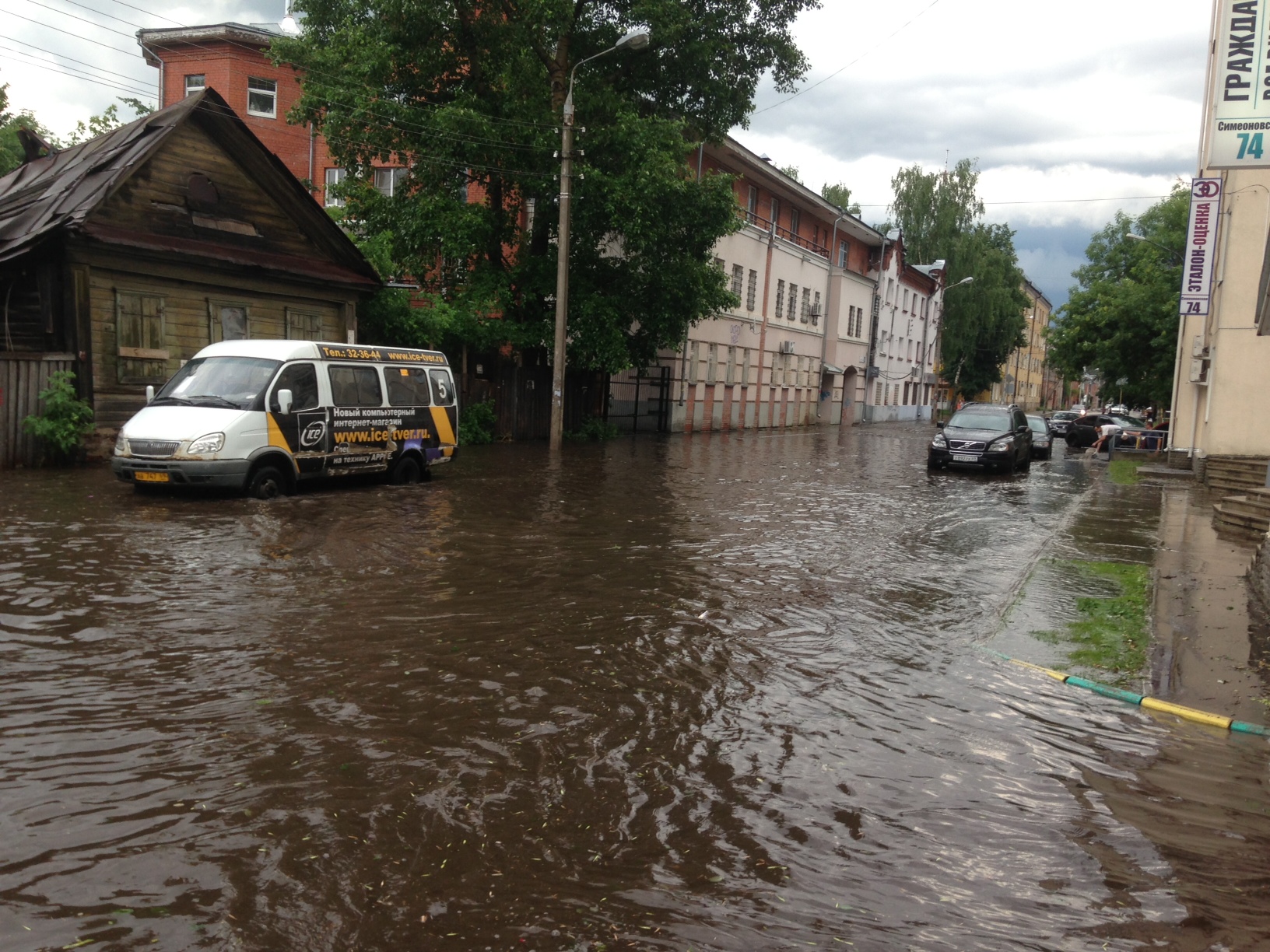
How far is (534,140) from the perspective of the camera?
79.0 feet

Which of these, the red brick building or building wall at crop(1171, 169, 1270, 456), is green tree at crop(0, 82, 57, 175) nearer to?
the red brick building

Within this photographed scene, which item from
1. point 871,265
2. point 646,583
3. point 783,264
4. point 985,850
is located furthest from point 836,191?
point 985,850

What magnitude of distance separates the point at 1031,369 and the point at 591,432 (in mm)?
122004

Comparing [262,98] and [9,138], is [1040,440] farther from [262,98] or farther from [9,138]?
[9,138]

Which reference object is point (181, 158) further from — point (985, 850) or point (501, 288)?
point (985, 850)

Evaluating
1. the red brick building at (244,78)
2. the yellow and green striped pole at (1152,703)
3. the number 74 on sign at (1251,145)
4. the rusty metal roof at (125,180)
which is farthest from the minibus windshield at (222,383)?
the red brick building at (244,78)

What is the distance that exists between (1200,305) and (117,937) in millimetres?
26252

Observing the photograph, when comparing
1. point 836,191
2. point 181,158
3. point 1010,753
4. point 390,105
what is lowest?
point 1010,753

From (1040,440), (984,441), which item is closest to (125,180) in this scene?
(984,441)

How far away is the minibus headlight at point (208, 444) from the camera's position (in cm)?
1234

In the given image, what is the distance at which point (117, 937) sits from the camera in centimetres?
331

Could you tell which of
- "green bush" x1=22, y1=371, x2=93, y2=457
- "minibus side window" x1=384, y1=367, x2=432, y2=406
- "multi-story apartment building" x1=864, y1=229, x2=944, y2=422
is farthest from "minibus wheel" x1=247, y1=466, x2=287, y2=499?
"multi-story apartment building" x1=864, y1=229, x2=944, y2=422

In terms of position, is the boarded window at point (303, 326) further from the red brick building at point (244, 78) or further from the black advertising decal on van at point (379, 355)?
the red brick building at point (244, 78)

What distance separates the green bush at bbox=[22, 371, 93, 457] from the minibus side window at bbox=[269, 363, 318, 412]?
5042 mm
